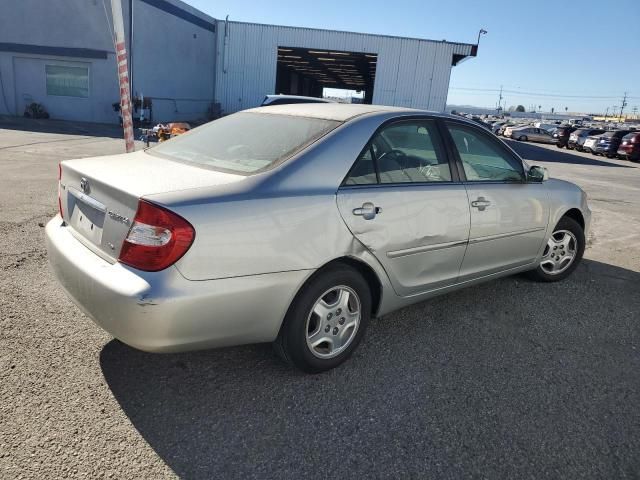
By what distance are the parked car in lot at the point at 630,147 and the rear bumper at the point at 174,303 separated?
1089 inches

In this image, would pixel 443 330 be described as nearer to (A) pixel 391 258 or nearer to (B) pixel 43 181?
(A) pixel 391 258

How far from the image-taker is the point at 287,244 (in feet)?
8.37

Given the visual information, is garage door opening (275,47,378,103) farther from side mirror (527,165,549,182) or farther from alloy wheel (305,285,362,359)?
alloy wheel (305,285,362,359)

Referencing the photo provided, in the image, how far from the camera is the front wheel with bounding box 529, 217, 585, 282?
4660 millimetres

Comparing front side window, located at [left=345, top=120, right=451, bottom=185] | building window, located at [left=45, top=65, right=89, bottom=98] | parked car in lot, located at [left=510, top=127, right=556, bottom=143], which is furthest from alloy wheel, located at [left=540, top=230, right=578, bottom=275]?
parked car in lot, located at [left=510, top=127, right=556, bottom=143]

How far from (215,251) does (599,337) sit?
9.81ft

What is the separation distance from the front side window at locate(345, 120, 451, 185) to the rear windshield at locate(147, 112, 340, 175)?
30 centimetres

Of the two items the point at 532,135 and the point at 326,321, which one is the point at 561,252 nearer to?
the point at 326,321

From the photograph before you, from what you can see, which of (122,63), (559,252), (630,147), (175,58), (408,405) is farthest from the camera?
(175,58)

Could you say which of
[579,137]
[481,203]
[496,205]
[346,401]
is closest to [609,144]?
[579,137]

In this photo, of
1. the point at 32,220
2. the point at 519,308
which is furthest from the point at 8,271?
the point at 519,308

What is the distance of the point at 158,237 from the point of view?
2.29m

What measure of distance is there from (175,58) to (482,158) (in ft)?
83.0

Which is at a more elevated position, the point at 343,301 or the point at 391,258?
the point at 391,258
